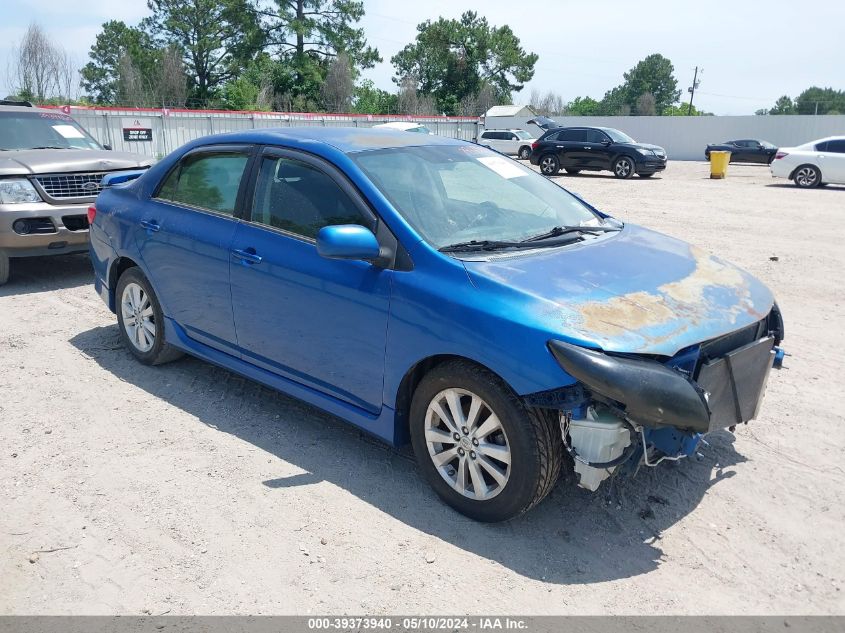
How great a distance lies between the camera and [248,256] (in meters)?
4.22

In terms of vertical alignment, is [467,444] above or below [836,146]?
below

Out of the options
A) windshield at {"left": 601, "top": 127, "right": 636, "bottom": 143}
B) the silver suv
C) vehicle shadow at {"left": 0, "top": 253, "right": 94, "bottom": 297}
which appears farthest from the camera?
windshield at {"left": 601, "top": 127, "right": 636, "bottom": 143}

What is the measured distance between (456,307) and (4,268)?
21.0 feet

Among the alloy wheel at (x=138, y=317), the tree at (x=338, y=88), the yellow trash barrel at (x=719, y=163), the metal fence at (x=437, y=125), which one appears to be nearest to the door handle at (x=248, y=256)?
the alloy wheel at (x=138, y=317)

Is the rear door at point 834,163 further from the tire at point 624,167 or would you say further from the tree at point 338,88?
the tree at point 338,88

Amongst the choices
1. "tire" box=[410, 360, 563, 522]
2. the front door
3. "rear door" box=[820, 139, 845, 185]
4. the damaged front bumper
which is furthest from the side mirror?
"rear door" box=[820, 139, 845, 185]

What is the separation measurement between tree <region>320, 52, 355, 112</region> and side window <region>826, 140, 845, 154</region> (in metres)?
35.8

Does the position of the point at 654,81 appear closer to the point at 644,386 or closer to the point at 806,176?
the point at 806,176

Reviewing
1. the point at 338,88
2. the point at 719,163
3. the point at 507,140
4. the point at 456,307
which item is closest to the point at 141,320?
the point at 456,307

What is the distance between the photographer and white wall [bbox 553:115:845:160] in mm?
40438

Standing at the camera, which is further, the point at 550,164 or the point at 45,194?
the point at 550,164

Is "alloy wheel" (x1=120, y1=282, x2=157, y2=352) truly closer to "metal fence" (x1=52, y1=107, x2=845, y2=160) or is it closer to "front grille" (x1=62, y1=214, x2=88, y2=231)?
"front grille" (x1=62, y1=214, x2=88, y2=231)

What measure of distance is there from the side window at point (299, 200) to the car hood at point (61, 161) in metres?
4.52

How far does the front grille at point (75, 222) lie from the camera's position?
24.9 ft
